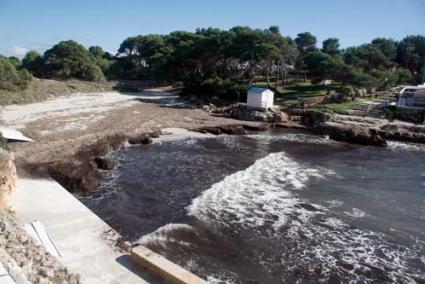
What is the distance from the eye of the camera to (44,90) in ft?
132

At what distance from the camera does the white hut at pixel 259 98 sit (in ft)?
111

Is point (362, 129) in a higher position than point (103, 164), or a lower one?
higher

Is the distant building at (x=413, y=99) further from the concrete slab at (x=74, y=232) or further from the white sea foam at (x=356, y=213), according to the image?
the concrete slab at (x=74, y=232)

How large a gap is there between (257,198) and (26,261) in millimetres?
9560

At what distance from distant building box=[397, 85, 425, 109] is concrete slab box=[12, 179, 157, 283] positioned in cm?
3336

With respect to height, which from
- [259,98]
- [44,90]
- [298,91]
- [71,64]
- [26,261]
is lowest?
[26,261]

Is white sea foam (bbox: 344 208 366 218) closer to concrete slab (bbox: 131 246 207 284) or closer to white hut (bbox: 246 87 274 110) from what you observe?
concrete slab (bbox: 131 246 207 284)

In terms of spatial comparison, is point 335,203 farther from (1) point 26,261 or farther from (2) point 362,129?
(2) point 362,129

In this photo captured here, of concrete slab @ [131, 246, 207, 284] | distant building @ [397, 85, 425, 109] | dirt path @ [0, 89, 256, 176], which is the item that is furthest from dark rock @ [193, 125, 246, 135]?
concrete slab @ [131, 246, 207, 284]

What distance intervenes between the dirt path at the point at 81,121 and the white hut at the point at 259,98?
125 inches

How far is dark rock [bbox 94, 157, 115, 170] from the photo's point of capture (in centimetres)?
1741

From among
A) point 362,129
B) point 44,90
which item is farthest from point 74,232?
point 44,90

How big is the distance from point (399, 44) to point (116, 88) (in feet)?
159

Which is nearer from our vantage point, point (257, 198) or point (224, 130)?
point (257, 198)
